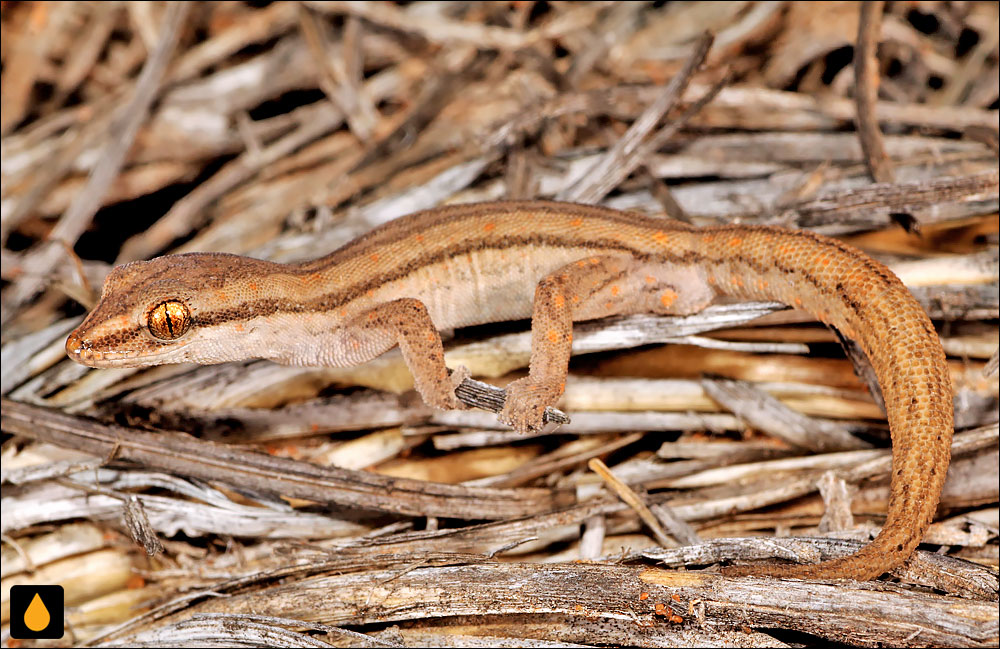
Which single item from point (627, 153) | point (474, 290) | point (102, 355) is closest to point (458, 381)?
point (474, 290)

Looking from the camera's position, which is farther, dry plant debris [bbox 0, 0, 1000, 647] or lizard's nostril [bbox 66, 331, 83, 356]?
lizard's nostril [bbox 66, 331, 83, 356]

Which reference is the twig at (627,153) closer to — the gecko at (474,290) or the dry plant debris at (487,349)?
the dry plant debris at (487,349)

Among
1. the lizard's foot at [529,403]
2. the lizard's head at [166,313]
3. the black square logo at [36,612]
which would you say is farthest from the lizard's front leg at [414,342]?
the black square logo at [36,612]

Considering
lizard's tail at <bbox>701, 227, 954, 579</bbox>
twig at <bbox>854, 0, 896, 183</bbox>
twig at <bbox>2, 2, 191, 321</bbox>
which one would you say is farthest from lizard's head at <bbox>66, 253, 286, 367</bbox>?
twig at <bbox>854, 0, 896, 183</bbox>

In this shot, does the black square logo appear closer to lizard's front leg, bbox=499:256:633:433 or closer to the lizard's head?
the lizard's head

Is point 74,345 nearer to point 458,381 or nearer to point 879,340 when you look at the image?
point 458,381

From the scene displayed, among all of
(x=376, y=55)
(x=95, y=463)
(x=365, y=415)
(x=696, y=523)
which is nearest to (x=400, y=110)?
(x=376, y=55)
